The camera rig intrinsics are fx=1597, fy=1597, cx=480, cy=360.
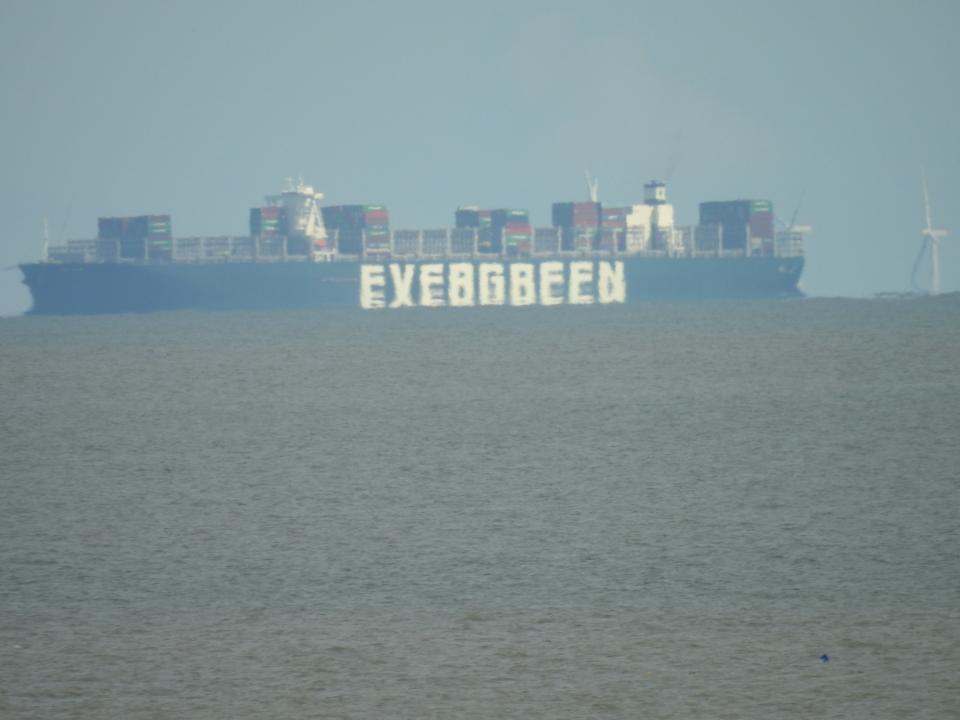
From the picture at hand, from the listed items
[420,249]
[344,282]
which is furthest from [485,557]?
[420,249]

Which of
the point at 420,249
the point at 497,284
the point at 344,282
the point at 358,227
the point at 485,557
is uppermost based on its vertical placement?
the point at 358,227

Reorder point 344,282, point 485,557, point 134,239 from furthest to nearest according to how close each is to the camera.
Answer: point 344,282
point 134,239
point 485,557

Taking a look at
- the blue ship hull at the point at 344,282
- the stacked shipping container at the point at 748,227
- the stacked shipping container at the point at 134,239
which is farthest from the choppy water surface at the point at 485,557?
the stacked shipping container at the point at 748,227

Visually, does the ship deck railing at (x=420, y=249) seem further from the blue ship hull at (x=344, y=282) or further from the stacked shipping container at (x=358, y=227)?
the blue ship hull at (x=344, y=282)

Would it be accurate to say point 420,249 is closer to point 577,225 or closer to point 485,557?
point 577,225

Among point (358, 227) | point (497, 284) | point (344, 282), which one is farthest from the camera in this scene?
point (497, 284)

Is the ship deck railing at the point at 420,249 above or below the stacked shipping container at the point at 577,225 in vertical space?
below
